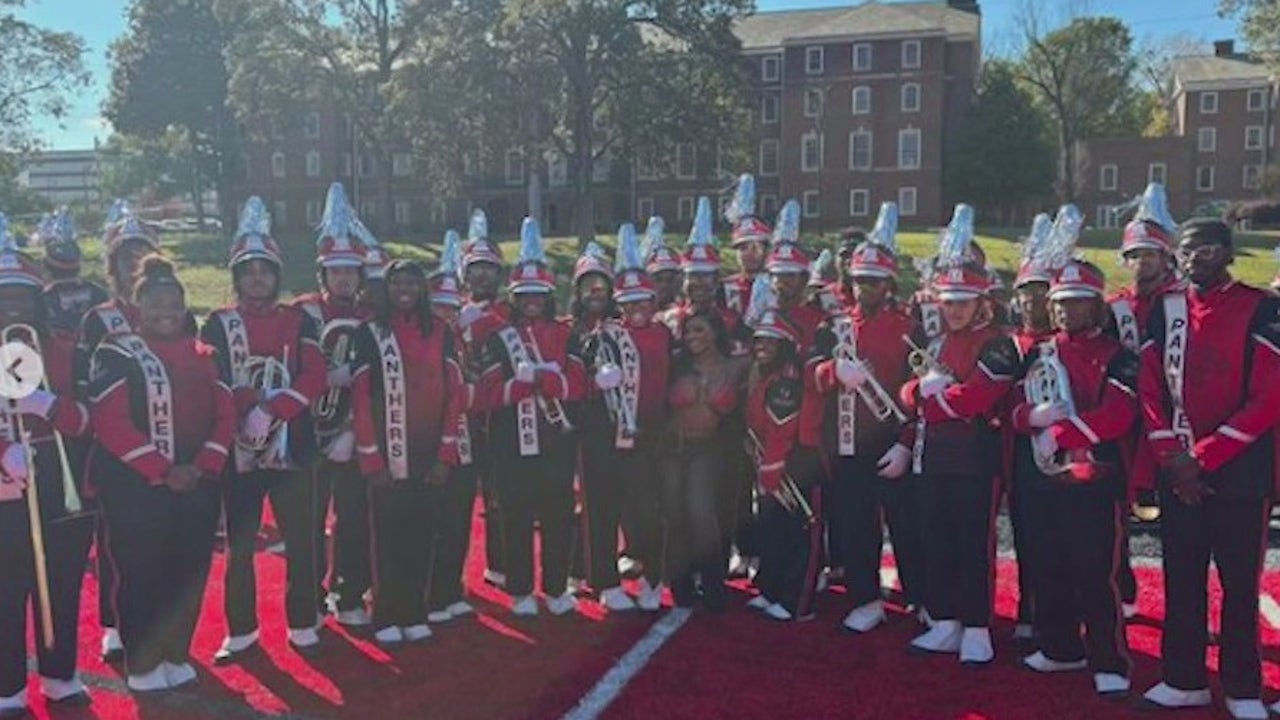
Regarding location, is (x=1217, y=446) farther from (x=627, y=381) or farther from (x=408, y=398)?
(x=408, y=398)

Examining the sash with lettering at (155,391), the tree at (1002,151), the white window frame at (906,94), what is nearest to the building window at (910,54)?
the white window frame at (906,94)

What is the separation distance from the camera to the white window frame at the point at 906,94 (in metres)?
56.0

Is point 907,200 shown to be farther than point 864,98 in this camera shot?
Yes

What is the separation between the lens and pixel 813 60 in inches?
2280

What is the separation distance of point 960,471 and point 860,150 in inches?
2140

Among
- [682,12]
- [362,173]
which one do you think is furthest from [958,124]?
[362,173]

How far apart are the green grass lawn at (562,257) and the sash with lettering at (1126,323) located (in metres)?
18.7

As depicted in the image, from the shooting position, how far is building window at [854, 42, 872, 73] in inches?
2222

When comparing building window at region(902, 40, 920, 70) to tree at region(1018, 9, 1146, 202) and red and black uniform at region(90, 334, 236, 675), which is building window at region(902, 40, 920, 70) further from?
red and black uniform at region(90, 334, 236, 675)

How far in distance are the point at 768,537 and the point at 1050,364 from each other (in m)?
2.09

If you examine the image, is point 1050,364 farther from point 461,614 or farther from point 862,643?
point 461,614

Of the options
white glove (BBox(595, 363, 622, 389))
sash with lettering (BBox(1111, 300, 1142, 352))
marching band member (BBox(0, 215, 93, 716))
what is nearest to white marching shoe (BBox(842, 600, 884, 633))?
white glove (BBox(595, 363, 622, 389))

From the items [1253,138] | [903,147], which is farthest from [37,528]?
[1253,138]

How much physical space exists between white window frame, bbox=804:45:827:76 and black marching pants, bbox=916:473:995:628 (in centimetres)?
5464
